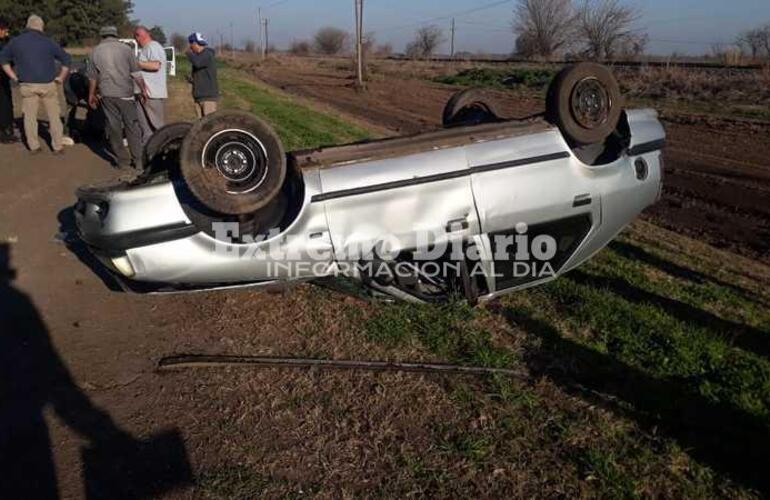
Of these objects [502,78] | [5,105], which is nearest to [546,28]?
[502,78]

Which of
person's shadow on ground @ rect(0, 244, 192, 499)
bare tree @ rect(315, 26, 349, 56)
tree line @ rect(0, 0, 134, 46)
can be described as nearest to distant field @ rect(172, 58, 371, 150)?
person's shadow on ground @ rect(0, 244, 192, 499)

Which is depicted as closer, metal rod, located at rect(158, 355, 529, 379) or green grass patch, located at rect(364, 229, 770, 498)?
green grass patch, located at rect(364, 229, 770, 498)

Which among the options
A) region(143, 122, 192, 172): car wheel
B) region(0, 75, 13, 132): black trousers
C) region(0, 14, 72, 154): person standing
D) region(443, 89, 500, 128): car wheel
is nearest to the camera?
region(143, 122, 192, 172): car wheel

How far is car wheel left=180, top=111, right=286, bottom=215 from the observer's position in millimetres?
3182

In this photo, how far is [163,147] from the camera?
4.18 meters

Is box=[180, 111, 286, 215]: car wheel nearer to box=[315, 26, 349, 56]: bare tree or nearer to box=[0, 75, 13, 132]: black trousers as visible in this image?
box=[0, 75, 13, 132]: black trousers

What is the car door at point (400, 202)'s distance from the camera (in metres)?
3.39

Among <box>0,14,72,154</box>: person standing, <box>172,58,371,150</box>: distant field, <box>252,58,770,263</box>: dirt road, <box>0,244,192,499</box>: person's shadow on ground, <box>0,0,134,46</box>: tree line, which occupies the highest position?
<box>0,0,134,46</box>: tree line

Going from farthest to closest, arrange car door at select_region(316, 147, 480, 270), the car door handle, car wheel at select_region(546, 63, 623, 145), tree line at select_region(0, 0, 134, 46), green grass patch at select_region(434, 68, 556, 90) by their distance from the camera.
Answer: tree line at select_region(0, 0, 134, 46)
green grass patch at select_region(434, 68, 556, 90)
car wheel at select_region(546, 63, 623, 145)
the car door handle
car door at select_region(316, 147, 480, 270)

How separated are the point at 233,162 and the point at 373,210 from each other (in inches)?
31.5

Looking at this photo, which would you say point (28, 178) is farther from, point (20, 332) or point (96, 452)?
point (96, 452)

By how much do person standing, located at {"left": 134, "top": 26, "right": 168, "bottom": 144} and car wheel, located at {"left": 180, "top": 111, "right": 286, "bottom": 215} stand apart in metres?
4.59

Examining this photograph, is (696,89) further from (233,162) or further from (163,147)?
(233,162)

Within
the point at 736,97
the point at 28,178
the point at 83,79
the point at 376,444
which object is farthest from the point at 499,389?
the point at 736,97
